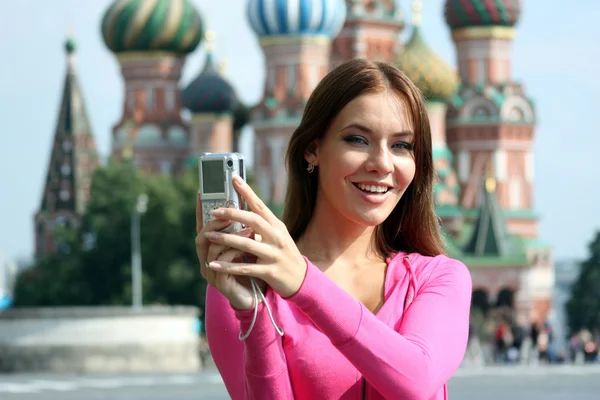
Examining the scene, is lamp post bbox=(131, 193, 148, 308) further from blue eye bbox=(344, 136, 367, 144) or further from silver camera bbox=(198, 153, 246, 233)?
silver camera bbox=(198, 153, 246, 233)

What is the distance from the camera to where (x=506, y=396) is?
76.3 ft

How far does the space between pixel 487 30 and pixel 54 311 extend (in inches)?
1217

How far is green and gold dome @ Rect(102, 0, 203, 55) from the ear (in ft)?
207

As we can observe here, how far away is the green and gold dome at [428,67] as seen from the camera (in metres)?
60.0

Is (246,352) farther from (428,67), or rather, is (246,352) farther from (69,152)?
(69,152)

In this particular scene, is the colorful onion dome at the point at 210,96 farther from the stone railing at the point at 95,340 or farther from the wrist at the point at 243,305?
the wrist at the point at 243,305

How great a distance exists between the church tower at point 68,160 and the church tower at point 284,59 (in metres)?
21.1

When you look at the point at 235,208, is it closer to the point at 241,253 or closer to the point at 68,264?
the point at 241,253

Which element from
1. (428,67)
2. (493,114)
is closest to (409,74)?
(428,67)

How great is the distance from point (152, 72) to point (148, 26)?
1.89 m

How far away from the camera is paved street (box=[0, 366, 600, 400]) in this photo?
78.8ft

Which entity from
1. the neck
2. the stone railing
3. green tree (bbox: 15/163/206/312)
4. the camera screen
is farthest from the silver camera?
green tree (bbox: 15/163/206/312)

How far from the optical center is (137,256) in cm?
4925

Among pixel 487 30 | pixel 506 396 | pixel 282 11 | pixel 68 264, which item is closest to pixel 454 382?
pixel 506 396
